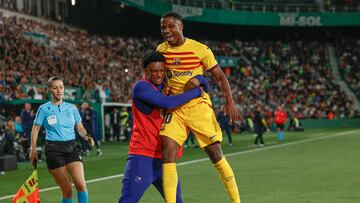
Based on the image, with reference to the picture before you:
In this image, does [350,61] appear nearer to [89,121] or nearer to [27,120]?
[89,121]

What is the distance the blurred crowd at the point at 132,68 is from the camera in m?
30.6

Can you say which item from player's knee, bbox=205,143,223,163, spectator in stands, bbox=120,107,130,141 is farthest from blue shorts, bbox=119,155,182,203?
spectator in stands, bbox=120,107,130,141

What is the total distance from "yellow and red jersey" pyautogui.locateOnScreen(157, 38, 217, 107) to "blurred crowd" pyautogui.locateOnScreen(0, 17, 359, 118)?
60.5ft

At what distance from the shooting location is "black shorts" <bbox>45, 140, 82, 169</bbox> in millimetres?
8711

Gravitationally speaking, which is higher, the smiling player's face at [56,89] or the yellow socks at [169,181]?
the smiling player's face at [56,89]

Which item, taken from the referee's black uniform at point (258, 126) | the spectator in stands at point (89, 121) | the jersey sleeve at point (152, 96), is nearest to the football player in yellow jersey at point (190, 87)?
the jersey sleeve at point (152, 96)

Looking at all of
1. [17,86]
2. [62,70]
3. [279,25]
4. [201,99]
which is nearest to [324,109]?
[279,25]

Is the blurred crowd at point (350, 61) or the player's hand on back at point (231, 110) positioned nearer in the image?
the player's hand on back at point (231, 110)

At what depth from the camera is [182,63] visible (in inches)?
291

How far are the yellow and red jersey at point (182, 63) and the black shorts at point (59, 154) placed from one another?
A: 2.13m

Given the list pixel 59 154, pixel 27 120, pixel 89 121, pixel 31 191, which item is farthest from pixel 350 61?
pixel 31 191

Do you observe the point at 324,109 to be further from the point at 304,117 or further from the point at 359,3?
the point at 359,3

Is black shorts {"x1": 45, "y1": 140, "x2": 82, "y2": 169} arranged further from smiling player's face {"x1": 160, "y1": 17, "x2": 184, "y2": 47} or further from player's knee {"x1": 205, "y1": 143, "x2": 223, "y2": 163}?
smiling player's face {"x1": 160, "y1": 17, "x2": 184, "y2": 47}

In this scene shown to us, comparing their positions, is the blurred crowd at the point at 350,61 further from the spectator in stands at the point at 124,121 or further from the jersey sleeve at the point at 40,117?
the jersey sleeve at the point at 40,117
